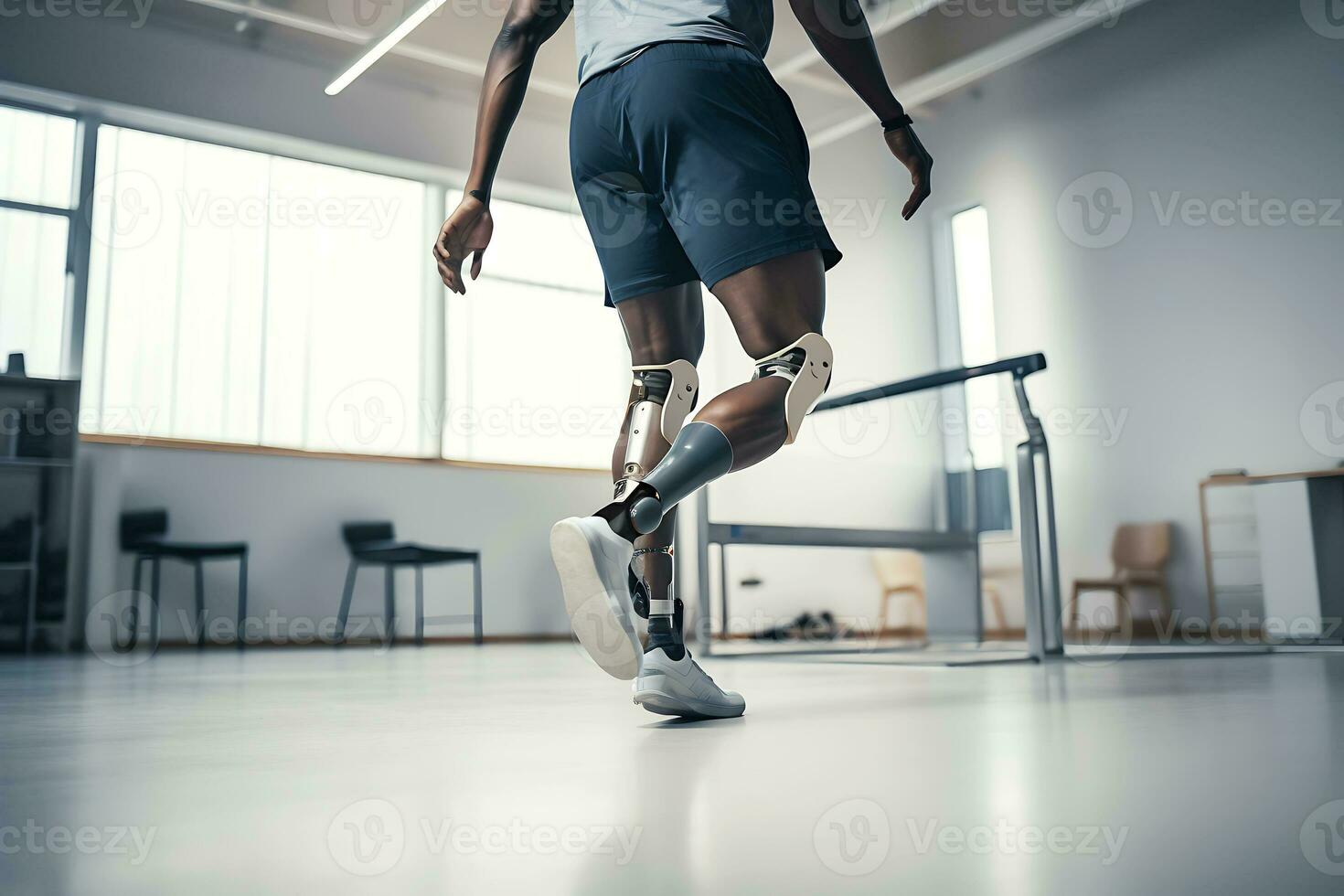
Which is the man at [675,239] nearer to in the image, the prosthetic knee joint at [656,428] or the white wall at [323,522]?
the prosthetic knee joint at [656,428]

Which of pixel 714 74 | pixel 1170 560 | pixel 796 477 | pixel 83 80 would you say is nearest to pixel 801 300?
pixel 714 74

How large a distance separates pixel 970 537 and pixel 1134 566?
1.51m

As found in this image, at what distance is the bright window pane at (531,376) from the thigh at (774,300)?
5602 mm

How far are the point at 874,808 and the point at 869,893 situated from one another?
186mm

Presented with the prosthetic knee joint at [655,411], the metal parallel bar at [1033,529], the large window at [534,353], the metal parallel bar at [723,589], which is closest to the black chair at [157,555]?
the large window at [534,353]

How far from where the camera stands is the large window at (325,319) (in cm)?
563

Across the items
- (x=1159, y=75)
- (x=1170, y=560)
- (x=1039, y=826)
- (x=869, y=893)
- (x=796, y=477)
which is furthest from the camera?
(x=1159, y=75)

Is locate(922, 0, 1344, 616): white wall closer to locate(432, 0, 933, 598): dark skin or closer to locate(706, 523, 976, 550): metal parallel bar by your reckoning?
locate(706, 523, 976, 550): metal parallel bar

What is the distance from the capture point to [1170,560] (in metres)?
4.85

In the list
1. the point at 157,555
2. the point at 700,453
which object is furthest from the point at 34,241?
the point at 700,453

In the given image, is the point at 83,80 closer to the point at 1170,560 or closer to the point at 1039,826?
the point at 1170,560

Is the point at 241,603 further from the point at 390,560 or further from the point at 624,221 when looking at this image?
the point at 624,221

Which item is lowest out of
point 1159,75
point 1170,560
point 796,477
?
point 1170,560

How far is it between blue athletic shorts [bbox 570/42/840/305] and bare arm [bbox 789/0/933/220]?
0.44 ft
